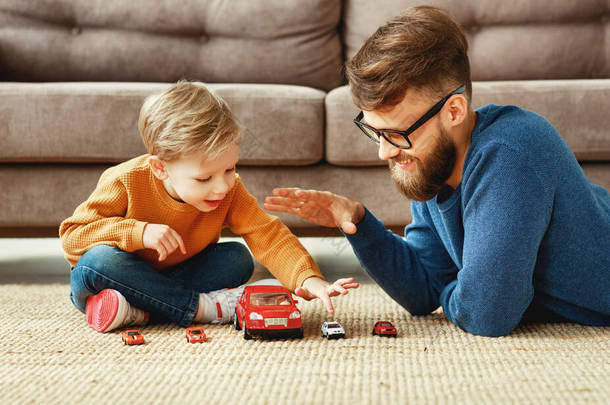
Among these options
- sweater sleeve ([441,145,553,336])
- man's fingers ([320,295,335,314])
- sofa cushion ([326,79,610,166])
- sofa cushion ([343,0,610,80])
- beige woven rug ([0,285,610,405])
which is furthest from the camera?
sofa cushion ([343,0,610,80])

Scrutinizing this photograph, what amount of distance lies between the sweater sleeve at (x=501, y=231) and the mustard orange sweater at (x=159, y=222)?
337 mm

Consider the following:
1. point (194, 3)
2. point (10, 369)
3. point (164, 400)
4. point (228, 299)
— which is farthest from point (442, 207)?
point (194, 3)

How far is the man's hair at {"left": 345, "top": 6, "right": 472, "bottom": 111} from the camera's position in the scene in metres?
1.03

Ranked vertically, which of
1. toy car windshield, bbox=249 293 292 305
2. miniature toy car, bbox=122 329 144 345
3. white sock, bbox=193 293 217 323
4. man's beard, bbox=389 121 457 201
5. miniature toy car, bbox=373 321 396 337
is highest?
man's beard, bbox=389 121 457 201

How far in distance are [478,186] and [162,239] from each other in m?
0.57

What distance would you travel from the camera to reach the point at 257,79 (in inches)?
87.2

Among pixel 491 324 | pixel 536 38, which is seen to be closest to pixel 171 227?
pixel 491 324

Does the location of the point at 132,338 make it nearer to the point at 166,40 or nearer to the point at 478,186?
the point at 478,186

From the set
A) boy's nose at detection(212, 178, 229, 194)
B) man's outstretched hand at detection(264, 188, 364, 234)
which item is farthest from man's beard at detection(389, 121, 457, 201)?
boy's nose at detection(212, 178, 229, 194)

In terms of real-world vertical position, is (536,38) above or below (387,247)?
above

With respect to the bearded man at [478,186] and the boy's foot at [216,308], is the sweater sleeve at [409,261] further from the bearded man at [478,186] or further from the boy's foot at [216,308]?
the boy's foot at [216,308]

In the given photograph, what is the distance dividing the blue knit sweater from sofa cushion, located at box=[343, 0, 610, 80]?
3.51 feet

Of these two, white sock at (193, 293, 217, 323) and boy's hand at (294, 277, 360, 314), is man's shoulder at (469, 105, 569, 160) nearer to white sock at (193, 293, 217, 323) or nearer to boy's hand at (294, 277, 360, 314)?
boy's hand at (294, 277, 360, 314)

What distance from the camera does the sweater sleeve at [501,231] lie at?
100 centimetres
